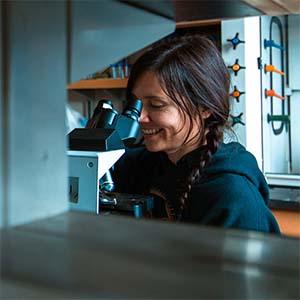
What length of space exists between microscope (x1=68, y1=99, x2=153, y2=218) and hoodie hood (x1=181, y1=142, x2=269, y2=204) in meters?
0.21

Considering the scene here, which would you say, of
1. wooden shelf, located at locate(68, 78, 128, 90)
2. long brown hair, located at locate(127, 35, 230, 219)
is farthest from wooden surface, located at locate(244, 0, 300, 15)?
wooden shelf, located at locate(68, 78, 128, 90)

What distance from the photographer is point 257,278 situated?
0.29 m

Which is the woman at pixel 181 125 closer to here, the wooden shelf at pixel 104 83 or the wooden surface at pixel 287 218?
the wooden surface at pixel 287 218

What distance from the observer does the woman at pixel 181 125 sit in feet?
4.17

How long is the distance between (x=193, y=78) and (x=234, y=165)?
0.95ft

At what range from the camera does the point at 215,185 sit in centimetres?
118

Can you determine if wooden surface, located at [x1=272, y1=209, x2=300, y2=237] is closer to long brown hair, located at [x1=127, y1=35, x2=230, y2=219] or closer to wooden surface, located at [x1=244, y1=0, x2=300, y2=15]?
long brown hair, located at [x1=127, y1=35, x2=230, y2=219]

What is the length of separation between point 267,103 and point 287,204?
0.51m

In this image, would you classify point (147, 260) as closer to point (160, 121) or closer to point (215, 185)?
point (215, 185)

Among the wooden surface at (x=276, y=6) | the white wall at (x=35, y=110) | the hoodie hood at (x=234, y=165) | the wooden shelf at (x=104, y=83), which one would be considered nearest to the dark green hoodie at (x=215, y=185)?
the hoodie hood at (x=234, y=165)

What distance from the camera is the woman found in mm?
1271

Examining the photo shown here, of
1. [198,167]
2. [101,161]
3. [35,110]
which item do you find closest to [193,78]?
[198,167]

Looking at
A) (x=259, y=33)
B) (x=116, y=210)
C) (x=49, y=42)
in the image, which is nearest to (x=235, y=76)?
(x=259, y=33)

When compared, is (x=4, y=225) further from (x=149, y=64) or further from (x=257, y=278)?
(x=149, y=64)
